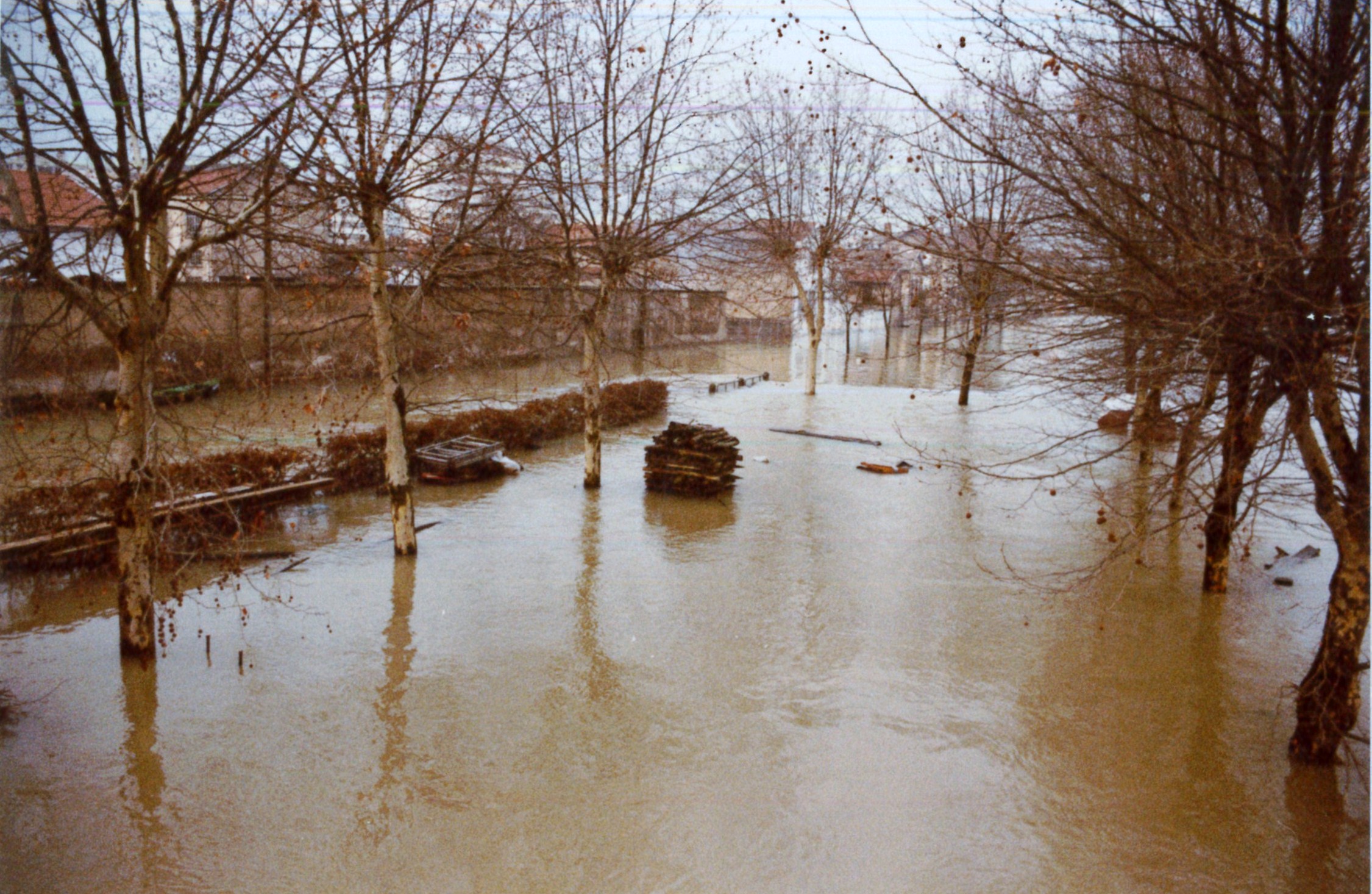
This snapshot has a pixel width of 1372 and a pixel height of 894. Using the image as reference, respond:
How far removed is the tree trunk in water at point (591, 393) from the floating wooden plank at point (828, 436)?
22.6 ft

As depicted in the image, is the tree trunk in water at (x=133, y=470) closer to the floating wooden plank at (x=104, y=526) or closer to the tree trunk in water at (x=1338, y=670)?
the floating wooden plank at (x=104, y=526)

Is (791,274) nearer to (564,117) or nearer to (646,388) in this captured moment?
(646,388)

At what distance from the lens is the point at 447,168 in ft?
28.1

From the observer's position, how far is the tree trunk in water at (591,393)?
13.6 metres

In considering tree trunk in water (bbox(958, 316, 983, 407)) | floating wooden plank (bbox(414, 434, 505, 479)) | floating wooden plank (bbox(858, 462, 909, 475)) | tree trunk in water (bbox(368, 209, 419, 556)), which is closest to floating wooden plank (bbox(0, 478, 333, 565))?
tree trunk in water (bbox(368, 209, 419, 556))

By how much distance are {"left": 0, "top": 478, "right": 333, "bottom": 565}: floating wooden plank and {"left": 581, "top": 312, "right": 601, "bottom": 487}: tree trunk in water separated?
14.3 feet

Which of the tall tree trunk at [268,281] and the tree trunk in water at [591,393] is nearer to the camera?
the tall tree trunk at [268,281]

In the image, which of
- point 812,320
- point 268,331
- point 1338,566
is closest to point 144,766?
point 268,331

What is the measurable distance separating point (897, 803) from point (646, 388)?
58.2 ft

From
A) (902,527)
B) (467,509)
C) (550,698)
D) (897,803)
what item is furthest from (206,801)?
(902,527)

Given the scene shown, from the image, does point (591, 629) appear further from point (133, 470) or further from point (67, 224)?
point (67, 224)

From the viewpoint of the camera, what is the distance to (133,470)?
6.39m

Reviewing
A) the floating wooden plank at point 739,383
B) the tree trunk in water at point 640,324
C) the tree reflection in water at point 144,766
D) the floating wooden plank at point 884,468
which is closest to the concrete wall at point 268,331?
the tree trunk in water at point 640,324

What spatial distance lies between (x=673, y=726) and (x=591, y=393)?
8177 mm
